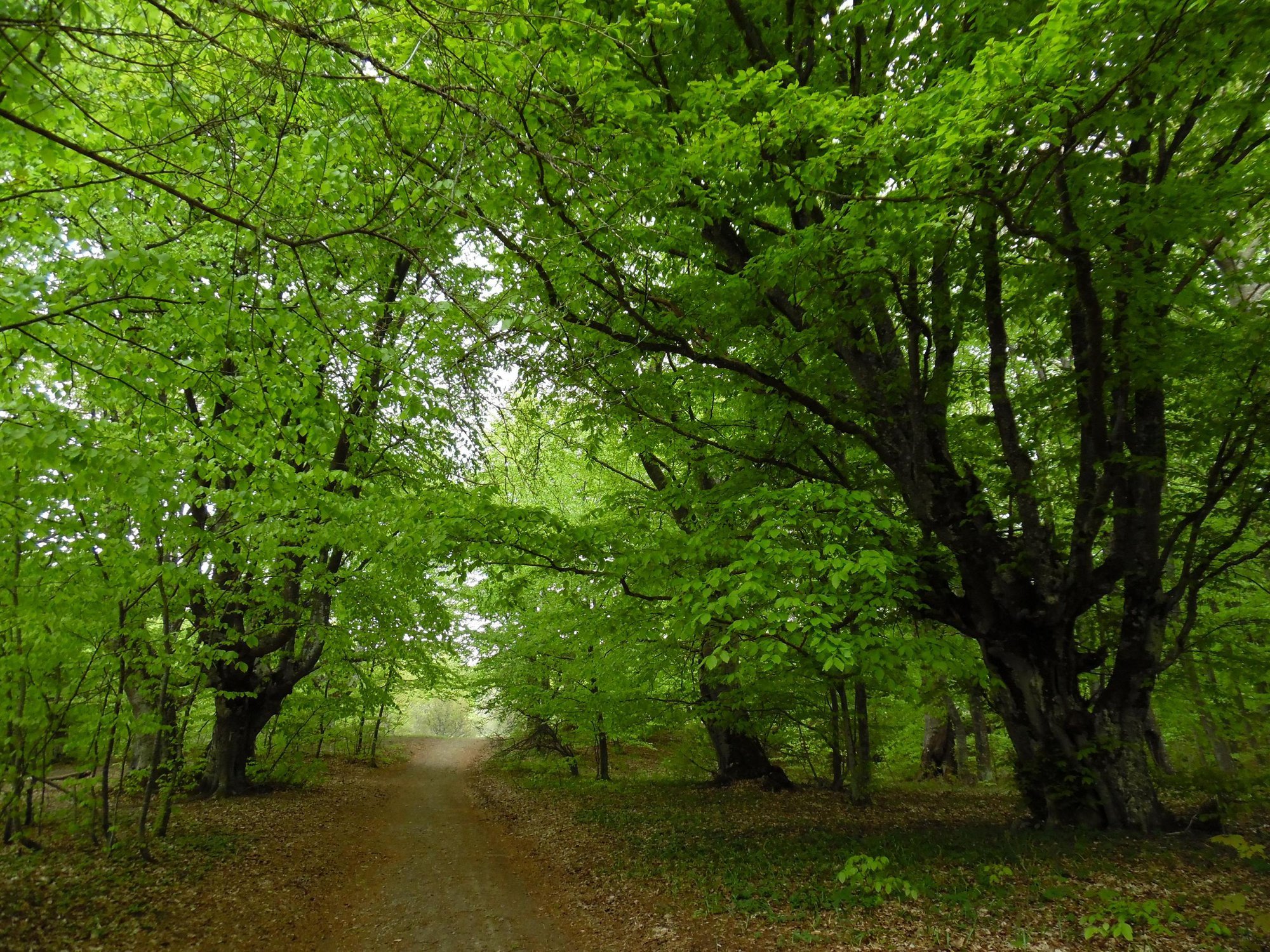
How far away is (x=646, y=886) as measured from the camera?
7.10 meters

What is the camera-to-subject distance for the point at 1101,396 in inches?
254

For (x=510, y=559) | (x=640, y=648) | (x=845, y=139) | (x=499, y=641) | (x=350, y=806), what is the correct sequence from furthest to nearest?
(x=499, y=641), (x=350, y=806), (x=640, y=648), (x=510, y=559), (x=845, y=139)

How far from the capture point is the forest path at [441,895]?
243 inches

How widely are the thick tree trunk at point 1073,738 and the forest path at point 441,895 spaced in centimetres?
591

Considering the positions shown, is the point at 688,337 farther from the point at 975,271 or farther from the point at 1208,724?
the point at 1208,724

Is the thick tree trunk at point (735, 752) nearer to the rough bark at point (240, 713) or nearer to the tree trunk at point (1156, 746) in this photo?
the tree trunk at point (1156, 746)

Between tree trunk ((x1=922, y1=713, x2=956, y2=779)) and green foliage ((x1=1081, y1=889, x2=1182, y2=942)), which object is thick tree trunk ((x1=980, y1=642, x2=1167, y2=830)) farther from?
tree trunk ((x1=922, y1=713, x2=956, y2=779))

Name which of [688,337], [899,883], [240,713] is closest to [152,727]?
[240,713]

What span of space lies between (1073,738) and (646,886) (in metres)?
5.42

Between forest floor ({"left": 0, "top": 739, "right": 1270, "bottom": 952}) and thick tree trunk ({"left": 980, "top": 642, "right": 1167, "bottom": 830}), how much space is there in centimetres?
43

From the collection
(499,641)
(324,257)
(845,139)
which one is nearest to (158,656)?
(324,257)

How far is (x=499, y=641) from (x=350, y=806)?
16.6ft

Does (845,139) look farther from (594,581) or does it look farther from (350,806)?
(350,806)

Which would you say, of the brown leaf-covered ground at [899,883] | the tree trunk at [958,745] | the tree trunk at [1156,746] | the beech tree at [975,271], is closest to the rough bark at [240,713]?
the brown leaf-covered ground at [899,883]
